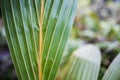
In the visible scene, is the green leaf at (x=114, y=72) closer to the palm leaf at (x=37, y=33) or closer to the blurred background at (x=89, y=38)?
the palm leaf at (x=37, y=33)

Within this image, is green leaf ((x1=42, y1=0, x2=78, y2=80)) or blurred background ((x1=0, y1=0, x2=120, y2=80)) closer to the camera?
green leaf ((x1=42, y1=0, x2=78, y2=80))

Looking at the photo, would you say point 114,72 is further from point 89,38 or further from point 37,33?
point 89,38

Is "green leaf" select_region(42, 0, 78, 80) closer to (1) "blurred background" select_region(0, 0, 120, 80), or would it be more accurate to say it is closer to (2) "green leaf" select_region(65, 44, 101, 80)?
(2) "green leaf" select_region(65, 44, 101, 80)

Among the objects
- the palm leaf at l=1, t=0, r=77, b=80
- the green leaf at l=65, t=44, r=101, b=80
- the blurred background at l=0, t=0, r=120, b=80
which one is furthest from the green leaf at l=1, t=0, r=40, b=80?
the blurred background at l=0, t=0, r=120, b=80

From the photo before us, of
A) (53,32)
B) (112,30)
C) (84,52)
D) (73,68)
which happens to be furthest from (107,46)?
(53,32)

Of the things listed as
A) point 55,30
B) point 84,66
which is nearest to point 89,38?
point 84,66

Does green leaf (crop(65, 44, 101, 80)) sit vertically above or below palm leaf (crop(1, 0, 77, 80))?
below
